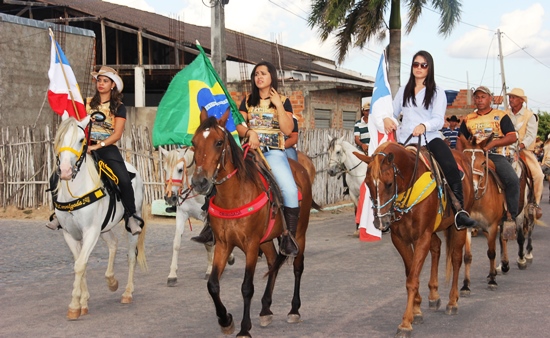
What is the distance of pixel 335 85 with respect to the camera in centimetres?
2612

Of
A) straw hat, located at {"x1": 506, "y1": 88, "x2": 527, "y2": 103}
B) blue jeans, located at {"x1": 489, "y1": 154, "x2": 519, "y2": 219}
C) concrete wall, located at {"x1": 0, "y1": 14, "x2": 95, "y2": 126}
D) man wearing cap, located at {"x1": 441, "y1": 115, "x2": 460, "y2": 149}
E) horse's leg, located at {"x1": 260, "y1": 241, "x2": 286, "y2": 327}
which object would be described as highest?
concrete wall, located at {"x1": 0, "y1": 14, "x2": 95, "y2": 126}

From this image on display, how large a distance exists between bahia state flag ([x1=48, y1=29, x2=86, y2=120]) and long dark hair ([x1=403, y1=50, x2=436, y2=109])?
3.77m

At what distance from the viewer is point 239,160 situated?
6465mm

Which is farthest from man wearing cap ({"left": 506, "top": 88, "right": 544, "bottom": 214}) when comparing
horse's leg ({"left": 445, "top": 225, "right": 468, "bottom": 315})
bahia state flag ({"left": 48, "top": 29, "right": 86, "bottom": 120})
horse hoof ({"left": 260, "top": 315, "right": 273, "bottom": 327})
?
bahia state flag ({"left": 48, "top": 29, "right": 86, "bottom": 120})

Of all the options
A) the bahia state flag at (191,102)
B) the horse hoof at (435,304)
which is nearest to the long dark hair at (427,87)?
the bahia state flag at (191,102)

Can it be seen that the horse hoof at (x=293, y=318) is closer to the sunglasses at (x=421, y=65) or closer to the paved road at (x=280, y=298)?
the paved road at (x=280, y=298)

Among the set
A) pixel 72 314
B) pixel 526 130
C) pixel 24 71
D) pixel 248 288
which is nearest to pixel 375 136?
pixel 248 288

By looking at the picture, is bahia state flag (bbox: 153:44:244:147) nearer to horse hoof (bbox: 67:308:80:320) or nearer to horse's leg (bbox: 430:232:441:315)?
horse hoof (bbox: 67:308:80:320)

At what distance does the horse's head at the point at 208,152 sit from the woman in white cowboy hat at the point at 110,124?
7.70ft

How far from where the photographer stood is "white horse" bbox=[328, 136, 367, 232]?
620 inches

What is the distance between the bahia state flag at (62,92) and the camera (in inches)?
328

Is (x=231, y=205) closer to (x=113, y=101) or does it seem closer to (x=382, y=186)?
(x=382, y=186)

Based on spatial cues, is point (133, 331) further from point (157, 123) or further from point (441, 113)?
point (441, 113)

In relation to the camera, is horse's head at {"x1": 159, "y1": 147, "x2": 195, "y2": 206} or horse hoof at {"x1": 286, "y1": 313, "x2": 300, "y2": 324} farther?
horse's head at {"x1": 159, "y1": 147, "x2": 195, "y2": 206}
